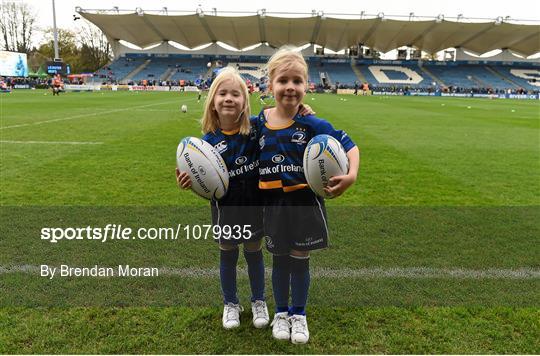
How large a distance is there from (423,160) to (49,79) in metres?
58.7

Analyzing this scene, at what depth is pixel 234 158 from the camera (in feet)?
9.26

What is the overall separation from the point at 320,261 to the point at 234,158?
5.33 ft

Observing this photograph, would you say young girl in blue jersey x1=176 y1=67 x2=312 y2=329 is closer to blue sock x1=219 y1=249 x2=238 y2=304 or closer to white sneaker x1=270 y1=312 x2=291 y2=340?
blue sock x1=219 y1=249 x2=238 y2=304

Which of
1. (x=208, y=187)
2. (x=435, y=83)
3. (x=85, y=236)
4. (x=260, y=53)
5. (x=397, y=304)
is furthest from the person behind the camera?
(x=260, y=53)

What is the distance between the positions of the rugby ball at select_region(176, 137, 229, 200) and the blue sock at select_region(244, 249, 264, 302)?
54 centimetres

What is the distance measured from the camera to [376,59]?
66.1m

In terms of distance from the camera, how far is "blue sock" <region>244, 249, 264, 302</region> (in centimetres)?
303

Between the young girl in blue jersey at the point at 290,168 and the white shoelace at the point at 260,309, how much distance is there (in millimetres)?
194

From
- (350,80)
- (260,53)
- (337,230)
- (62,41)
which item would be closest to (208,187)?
(337,230)

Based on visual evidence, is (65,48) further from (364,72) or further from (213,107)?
(213,107)

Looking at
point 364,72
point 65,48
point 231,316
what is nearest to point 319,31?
point 364,72

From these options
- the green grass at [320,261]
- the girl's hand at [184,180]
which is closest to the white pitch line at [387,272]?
the green grass at [320,261]

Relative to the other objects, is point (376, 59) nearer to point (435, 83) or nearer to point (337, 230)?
point (435, 83)

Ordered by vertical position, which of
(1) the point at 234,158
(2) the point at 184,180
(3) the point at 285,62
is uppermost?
(3) the point at 285,62
